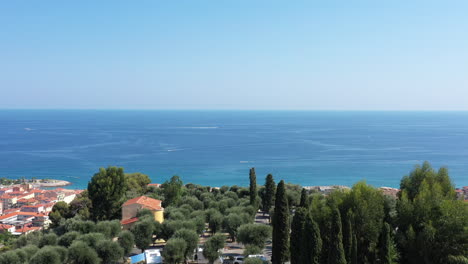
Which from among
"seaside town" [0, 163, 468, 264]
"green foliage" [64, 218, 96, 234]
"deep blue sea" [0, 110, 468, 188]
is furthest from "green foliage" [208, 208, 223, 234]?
"deep blue sea" [0, 110, 468, 188]

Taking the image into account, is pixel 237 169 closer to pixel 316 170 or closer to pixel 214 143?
pixel 316 170

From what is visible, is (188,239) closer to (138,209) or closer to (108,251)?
(108,251)

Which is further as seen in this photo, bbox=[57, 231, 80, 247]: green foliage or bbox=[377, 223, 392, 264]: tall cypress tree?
bbox=[57, 231, 80, 247]: green foliage

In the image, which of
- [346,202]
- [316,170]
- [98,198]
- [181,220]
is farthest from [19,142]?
[346,202]

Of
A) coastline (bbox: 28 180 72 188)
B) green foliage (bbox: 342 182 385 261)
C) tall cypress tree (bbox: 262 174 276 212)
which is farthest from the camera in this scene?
coastline (bbox: 28 180 72 188)

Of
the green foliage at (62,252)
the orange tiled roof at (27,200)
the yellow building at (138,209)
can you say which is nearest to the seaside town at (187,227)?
the yellow building at (138,209)

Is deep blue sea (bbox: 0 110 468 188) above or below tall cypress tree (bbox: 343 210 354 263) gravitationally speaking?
below

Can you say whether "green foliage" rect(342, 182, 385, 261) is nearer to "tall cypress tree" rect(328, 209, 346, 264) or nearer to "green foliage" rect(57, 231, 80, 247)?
"tall cypress tree" rect(328, 209, 346, 264)
